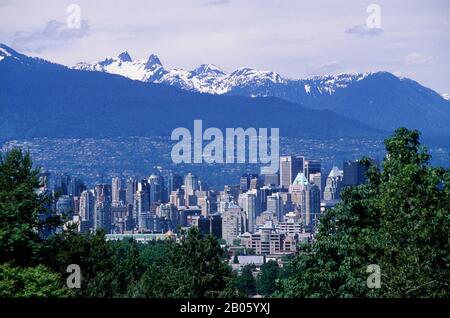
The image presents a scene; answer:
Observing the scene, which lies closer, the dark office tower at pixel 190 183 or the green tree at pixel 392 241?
the green tree at pixel 392 241

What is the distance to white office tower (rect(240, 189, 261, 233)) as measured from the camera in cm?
2337

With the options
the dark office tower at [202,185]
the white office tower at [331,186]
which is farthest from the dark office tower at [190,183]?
the white office tower at [331,186]

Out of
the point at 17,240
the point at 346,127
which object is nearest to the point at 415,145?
the point at 17,240

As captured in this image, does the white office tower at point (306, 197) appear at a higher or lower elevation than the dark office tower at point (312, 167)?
lower

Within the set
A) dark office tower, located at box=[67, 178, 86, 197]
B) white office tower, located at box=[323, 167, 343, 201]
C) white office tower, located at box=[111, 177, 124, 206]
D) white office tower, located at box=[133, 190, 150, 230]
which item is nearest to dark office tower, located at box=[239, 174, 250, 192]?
white office tower, located at box=[323, 167, 343, 201]

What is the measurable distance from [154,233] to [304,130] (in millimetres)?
6659

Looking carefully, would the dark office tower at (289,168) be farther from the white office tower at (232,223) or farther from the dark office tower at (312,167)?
the white office tower at (232,223)

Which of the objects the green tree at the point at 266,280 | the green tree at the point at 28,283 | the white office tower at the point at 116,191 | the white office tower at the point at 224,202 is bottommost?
the green tree at the point at 266,280

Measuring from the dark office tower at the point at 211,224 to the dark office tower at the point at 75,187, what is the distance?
2.49 m

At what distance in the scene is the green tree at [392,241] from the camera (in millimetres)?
5574

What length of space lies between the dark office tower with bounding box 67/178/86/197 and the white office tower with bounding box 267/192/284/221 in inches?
207

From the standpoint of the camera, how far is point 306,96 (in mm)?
33344

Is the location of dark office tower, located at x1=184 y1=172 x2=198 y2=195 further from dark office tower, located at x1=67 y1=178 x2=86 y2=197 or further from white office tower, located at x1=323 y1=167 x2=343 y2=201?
white office tower, located at x1=323 y1=167 x2=343 y2=201

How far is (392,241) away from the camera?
5852 mm
